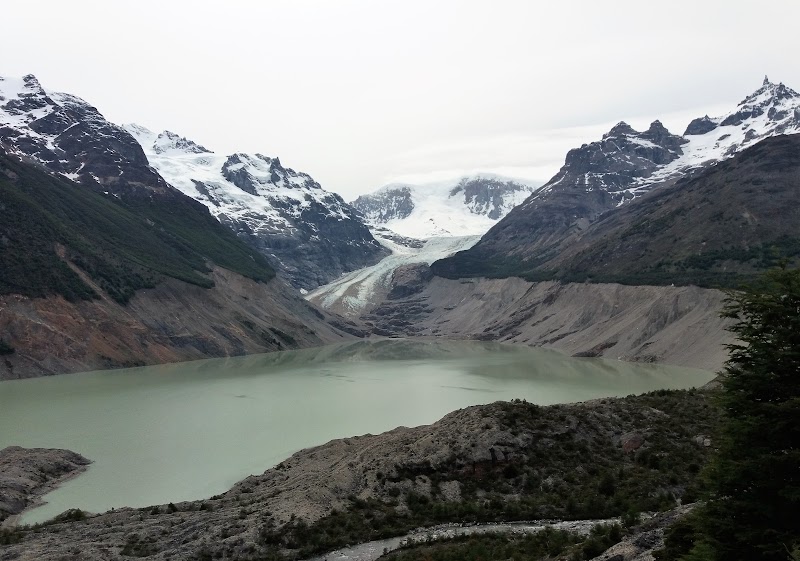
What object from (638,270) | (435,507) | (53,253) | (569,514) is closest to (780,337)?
(569,514)

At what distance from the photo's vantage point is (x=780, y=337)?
12500 mm

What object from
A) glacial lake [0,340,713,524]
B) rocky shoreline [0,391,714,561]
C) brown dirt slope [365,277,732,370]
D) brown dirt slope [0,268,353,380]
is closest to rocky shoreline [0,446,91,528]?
glacial lake [0,340,713,524]

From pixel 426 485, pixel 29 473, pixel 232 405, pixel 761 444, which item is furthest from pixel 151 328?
pixel 761 444

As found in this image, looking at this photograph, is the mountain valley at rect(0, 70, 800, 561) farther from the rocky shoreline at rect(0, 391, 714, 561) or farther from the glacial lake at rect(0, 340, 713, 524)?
the glacial lake at rect(0, 340, 713, 524)

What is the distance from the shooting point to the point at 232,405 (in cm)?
7269

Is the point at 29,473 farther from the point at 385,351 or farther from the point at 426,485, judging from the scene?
the point at 385,351

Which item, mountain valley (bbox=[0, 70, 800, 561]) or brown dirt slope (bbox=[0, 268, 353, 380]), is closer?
mountain valley (bbox=[0, 70, 800, 561])

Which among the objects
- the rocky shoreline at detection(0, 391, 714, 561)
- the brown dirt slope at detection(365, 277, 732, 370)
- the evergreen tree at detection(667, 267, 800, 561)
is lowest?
the brown dirt slope at detection(365, 277, 732, 370)

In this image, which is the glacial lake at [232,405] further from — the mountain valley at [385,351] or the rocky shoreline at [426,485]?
the rocky shoreline at [426,485]

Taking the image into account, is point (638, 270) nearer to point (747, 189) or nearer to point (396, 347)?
point (747, 189)

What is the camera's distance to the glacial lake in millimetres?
43531

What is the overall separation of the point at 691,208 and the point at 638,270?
23.6 m

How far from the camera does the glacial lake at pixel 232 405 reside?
143 ft

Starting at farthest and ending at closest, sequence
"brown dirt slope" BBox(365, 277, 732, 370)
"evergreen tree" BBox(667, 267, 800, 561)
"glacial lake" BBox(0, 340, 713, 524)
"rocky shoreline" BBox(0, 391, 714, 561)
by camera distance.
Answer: "brown dirt slope" BBox(365, 277, 732, 370) < "glacial lake" BBox(0, 340, 713, 524) < "rocky shoreline" BBox(0, 391, 714, 561) < "evergreen tree" BBox(667, 267, 800, 561)
